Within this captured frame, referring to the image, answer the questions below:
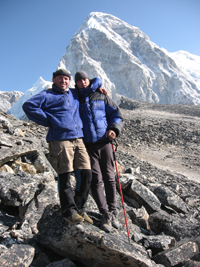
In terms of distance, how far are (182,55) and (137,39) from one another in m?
50.9

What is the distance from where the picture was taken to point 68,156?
296 cm

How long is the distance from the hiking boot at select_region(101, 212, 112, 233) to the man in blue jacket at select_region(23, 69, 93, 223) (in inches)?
8.0

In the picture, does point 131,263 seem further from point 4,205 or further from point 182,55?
point 182,55

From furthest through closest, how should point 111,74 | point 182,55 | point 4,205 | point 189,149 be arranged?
point 182,55 → point 111,74 → point 189,149 → point 4,205

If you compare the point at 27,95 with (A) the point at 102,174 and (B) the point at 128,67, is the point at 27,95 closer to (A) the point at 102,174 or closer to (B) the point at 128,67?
(B) the point at 128,67

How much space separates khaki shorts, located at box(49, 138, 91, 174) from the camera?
2.95 metres

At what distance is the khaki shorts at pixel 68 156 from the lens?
2953 millimetres

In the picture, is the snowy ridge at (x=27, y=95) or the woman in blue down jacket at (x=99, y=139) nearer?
the woman in blue down jacket at (x=99, y=139)

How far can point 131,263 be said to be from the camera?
251 cm

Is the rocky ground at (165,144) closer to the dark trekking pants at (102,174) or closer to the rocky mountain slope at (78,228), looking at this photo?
the rocky mountain slope at (78,228)

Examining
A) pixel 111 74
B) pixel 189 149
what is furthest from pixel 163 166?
pixel 111 74

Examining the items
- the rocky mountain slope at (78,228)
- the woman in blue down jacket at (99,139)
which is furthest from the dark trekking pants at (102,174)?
the rocky mountain slope at (78,228)

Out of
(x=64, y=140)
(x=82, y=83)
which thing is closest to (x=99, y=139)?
(x=64, y=140)

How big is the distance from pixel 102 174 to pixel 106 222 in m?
0.78
